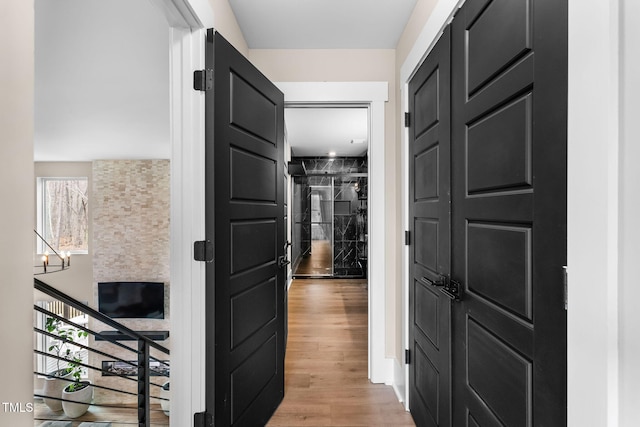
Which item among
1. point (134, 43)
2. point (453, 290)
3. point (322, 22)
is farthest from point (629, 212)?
point (134, 43)

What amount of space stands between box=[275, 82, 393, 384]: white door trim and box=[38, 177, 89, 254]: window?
22.9ft

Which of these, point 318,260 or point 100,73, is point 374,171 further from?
point 318,260

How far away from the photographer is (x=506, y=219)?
3.25 ft

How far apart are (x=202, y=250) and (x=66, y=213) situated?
25.4 feet

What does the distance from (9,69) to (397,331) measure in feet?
8.01

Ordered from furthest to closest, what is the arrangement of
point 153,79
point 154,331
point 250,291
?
1. point 154,331
2. point 153,79
3. point 250,291

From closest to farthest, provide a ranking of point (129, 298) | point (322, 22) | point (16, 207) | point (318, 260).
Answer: point (16, 207) → point (322, 22) → point (318, 260) → point (129, 298)

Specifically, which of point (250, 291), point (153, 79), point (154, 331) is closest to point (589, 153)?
point (250, 291)

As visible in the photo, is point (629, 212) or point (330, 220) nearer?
point (629, 212)

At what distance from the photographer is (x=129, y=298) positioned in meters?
6.78

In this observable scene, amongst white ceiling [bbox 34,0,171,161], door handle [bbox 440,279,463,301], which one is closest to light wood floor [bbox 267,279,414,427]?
door handle [bbox 440,279,463,301]

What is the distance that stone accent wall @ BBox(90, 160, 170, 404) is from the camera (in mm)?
6773

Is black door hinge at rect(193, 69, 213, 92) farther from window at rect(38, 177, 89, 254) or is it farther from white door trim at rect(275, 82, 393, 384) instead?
window at rect(38, 177, 89, 254)

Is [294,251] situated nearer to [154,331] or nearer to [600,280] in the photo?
[154,331]
